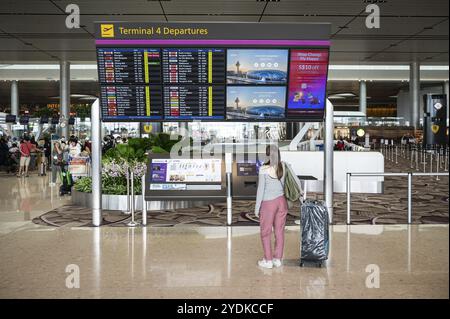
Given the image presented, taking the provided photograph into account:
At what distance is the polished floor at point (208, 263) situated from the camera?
5266 mm

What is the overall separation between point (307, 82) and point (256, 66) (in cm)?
94

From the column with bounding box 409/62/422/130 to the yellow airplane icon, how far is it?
26.2m

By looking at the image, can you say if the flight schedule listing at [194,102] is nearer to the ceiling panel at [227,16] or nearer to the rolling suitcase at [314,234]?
the rolling suitcase at [314,234]

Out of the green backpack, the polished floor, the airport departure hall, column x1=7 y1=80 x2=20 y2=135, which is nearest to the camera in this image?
the polished floor

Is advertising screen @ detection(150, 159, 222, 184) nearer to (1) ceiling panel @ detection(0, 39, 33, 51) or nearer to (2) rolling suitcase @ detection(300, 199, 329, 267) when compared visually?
(2) rolling suitcase @ detection(300, 199, 329, 267)

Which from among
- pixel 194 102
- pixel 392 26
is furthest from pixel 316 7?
pixel 194 102

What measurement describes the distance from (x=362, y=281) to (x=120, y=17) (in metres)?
13.6

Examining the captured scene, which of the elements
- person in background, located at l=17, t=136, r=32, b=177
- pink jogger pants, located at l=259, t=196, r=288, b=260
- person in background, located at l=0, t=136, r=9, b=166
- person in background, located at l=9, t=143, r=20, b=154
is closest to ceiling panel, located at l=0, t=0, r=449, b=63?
person in background, located at l=17, t=136, r=32, b=177

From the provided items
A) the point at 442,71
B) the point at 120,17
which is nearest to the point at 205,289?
the point at 120,17

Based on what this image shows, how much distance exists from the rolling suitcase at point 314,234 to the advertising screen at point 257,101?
10.8 feet

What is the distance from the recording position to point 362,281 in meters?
5.60

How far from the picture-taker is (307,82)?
9.23 m

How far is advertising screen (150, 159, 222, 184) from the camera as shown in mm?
9742
